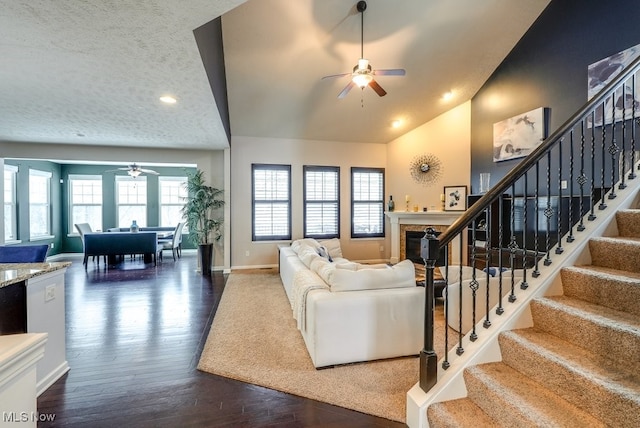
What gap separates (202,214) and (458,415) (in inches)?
222

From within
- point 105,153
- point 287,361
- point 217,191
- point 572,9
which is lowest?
point 287,361

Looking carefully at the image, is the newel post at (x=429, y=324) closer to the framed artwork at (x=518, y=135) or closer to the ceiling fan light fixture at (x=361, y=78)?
the ceiling fan light fixture at (x=361, y=78)

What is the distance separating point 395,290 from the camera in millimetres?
2672

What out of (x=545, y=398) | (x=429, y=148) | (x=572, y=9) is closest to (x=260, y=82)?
(x=429, y=148)

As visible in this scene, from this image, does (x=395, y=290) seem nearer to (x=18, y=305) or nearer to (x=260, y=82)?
(x=18, y=305)

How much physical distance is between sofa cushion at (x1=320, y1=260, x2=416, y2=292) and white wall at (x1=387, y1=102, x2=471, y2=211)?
3694mm

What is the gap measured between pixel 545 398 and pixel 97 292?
18.7 feet

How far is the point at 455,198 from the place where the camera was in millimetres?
5785

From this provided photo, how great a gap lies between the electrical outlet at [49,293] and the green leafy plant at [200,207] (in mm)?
3676

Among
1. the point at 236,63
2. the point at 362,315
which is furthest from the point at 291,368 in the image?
the point at 236,63

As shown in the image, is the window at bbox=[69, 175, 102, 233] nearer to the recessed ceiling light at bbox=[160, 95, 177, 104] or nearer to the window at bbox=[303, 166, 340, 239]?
the window at bbox=[303, 166, 340, 239]

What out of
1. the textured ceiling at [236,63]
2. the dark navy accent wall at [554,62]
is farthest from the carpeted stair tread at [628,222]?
the textured ceiling at [236,63]

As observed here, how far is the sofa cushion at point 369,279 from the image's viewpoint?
2619 millimetres

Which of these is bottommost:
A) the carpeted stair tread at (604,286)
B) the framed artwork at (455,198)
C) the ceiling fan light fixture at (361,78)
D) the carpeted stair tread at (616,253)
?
the carpeted stair tread at (604,286)
